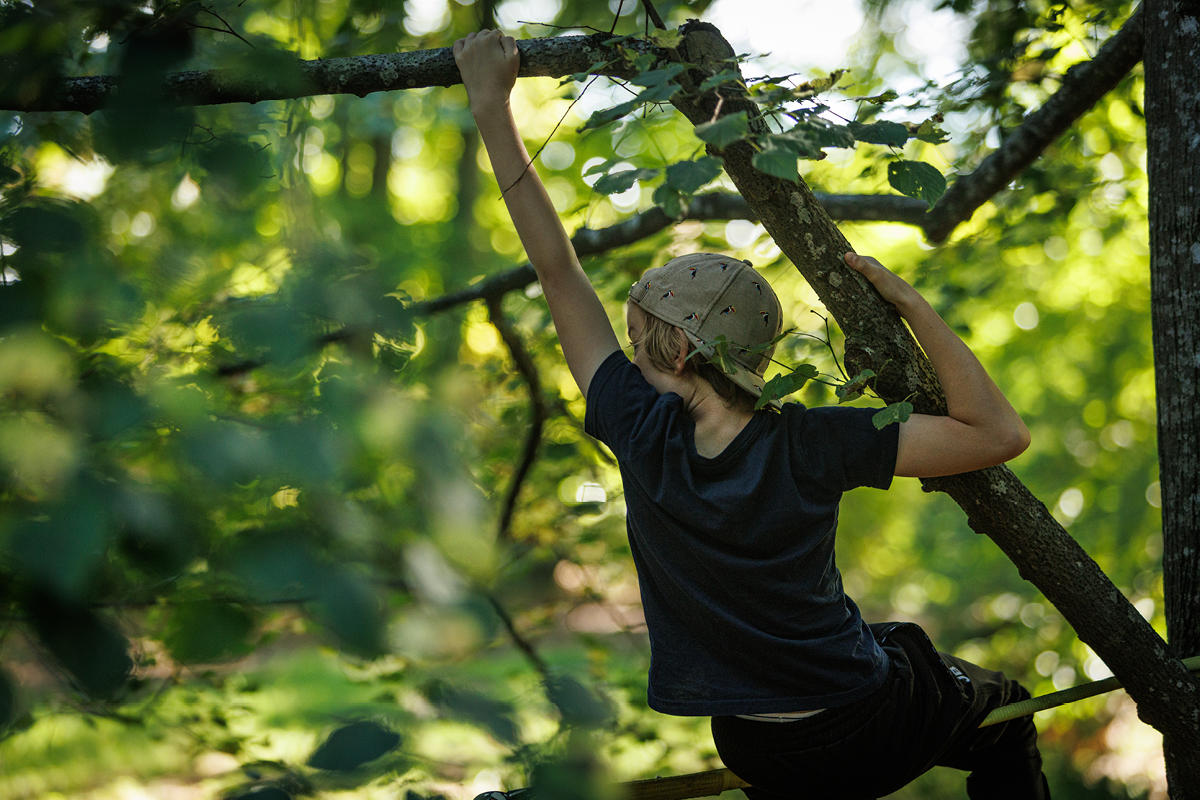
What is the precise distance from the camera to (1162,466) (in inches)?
84.5

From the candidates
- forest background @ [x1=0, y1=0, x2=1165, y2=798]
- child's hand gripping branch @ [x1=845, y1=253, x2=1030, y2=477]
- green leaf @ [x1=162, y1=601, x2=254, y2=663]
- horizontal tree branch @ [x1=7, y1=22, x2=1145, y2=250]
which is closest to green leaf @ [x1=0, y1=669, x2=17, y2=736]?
forest background @ [x1=0, y1=0, x2=1165, y2=798]

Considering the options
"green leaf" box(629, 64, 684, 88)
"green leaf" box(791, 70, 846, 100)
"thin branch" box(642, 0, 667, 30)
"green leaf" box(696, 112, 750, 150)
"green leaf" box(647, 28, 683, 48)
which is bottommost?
"green leaf" box(696, 112, 750, 150)

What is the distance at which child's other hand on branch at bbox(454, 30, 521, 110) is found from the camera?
5.41 ft

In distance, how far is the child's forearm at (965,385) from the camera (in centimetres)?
156

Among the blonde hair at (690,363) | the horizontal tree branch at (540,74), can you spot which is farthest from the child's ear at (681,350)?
the horizontal tree branch at (540,74)

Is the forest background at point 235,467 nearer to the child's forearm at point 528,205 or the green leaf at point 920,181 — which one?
the green leaf at point 920,181

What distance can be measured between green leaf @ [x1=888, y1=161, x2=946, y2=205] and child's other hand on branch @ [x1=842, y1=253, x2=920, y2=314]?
0.27m

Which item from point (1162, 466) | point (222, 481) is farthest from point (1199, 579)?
point (222, 481)

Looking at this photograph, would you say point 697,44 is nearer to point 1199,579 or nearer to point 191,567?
point 191,567

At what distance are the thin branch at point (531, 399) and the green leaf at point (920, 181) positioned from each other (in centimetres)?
165

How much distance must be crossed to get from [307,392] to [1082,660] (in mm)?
5913

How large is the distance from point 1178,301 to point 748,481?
1250 millimetres

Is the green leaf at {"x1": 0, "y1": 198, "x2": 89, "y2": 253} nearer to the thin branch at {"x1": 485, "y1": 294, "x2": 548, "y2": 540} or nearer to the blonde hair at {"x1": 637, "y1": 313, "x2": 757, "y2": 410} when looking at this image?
the blonde hair at {"x1": 637, "y1": 313, "x2": 757, "y2": 410}

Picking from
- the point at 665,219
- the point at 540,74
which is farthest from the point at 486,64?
the point at 665,219
